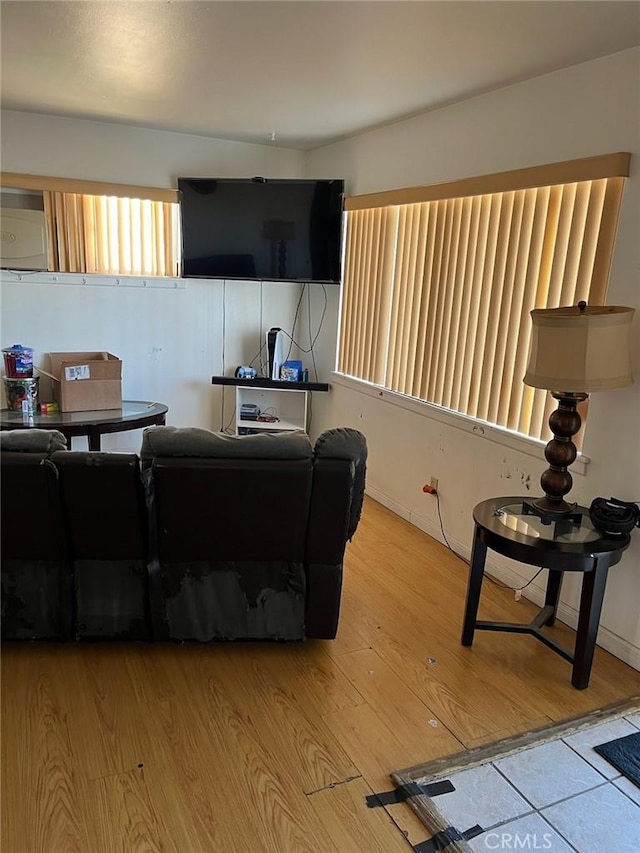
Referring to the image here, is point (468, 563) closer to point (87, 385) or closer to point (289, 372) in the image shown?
point (289, 372)

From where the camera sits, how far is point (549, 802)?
6.07 ft

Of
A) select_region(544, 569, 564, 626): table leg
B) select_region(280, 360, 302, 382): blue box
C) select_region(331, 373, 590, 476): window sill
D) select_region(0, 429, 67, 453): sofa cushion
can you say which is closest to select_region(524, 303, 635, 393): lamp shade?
select_region(331, 373, 590, 476): window sill

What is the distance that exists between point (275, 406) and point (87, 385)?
158 centimetres

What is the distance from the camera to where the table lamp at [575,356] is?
7.32 ft

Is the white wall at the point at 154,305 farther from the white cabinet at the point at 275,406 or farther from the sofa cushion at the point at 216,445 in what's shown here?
the sofa cushion at the point at 216,445

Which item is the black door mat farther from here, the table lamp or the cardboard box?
the cardboard box

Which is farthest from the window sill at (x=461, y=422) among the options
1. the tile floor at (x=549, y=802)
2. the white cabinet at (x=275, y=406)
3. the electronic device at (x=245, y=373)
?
the tile floor at (x=549, y=802)

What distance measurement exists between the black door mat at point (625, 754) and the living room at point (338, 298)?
21 cm

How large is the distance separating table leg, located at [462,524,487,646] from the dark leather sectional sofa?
0.51 meters

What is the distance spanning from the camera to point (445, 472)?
141 inches

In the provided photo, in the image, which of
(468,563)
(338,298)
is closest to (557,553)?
(468,563)

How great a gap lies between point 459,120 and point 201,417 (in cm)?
288

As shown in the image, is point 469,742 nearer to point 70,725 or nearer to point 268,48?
point 70,725

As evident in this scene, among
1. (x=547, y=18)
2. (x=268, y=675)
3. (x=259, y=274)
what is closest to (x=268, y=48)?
(x=547, y=18)
